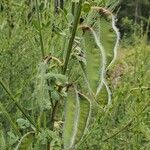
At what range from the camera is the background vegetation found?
60.7 inches

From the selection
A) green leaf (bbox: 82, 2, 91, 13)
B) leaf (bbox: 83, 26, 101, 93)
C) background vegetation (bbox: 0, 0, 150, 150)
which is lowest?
background vegetation (bbox: 0, 0, 150, 150)

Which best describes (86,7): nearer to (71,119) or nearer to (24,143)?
(71,119)

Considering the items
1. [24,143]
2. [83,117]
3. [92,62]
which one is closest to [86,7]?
[92,62]

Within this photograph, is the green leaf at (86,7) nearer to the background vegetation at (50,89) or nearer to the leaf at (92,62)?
the leaf at (92,62)

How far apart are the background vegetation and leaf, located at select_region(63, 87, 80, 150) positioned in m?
0.07

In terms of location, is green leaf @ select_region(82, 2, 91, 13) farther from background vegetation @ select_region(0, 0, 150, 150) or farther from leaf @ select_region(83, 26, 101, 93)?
background vegetation @ select_region(0, 0, 150, 150)

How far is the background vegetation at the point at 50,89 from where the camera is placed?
154 centimetres

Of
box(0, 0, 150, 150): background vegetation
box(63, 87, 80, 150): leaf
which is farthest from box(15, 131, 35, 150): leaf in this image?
box(63, 87, 80, 150): leaf

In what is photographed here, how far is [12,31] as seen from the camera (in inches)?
117

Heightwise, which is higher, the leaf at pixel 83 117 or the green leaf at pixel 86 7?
the green leaf at pixel 86 7

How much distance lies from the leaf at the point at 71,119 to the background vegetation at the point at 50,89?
0.07 metres

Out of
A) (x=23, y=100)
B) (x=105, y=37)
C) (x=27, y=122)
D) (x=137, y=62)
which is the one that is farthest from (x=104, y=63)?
(x=137, y=62)

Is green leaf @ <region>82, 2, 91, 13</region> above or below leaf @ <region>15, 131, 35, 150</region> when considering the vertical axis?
above

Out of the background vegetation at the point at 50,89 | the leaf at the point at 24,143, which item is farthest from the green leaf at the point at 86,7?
the leaf at the point at 24,143
